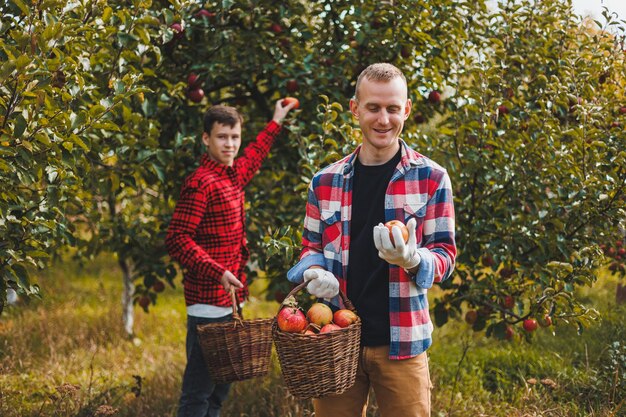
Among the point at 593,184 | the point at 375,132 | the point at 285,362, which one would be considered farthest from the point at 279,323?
the point at 593,184

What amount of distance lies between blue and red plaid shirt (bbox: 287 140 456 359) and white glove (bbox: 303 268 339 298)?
12 centimetres

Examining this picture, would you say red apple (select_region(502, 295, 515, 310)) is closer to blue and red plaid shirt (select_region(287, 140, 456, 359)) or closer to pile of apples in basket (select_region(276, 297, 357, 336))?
blue and red plaid shirt (select_region(287, 140, 456, 359))

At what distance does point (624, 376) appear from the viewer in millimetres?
3316

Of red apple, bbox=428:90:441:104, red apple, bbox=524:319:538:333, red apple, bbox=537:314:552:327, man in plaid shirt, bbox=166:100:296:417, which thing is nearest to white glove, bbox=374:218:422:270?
man in plaid shirt, bbox=166:100:296:417

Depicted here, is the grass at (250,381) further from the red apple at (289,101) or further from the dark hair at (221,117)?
the red apple at (289,101)

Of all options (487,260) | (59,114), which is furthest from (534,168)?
(59,114)

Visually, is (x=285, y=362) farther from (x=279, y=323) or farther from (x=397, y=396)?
(x=397, y=396)

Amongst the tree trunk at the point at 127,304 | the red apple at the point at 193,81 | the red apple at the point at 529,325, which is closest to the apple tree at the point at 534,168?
the red apple at the point at 529,325

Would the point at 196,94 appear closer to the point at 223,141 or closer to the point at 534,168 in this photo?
the point at 223,141

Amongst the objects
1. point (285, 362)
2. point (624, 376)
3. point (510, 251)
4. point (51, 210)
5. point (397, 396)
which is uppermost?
point (51, 210)

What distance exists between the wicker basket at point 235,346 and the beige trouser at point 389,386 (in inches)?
30.9

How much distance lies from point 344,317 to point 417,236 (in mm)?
361

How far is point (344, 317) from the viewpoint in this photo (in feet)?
6.72

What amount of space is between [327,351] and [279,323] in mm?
229
